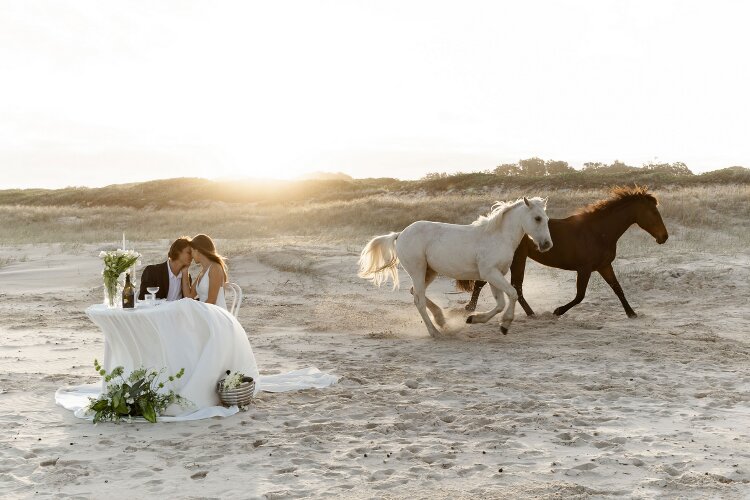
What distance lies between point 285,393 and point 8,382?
3.14m

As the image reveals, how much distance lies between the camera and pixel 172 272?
7773mm

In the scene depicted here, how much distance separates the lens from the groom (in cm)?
767

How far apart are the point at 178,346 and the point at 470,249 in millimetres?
5291

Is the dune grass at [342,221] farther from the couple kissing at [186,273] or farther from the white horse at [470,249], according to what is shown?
the couple kissing at [186,273]

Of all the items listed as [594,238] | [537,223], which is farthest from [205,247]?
[594,238]

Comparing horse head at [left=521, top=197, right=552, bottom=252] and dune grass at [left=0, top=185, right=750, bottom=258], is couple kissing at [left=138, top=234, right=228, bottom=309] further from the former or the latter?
dune grass at [left=0, top=185, right=750, bottom=258]

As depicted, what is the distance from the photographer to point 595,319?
12.2m

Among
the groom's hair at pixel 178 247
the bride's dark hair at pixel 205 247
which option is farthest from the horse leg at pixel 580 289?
the groom's hair at pixel 178 247

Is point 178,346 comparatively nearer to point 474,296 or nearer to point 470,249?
point 470,249

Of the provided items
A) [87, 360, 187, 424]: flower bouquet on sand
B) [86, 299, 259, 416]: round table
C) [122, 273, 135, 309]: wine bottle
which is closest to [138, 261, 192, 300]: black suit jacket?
[86, 299, 259, 416]: round table

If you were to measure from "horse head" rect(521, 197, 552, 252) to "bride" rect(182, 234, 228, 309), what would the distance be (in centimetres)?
479

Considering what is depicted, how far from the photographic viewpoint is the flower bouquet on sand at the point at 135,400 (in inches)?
252

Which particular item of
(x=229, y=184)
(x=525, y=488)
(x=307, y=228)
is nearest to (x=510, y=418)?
(x=525, y=488)

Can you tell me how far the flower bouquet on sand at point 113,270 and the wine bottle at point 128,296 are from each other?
264mm
